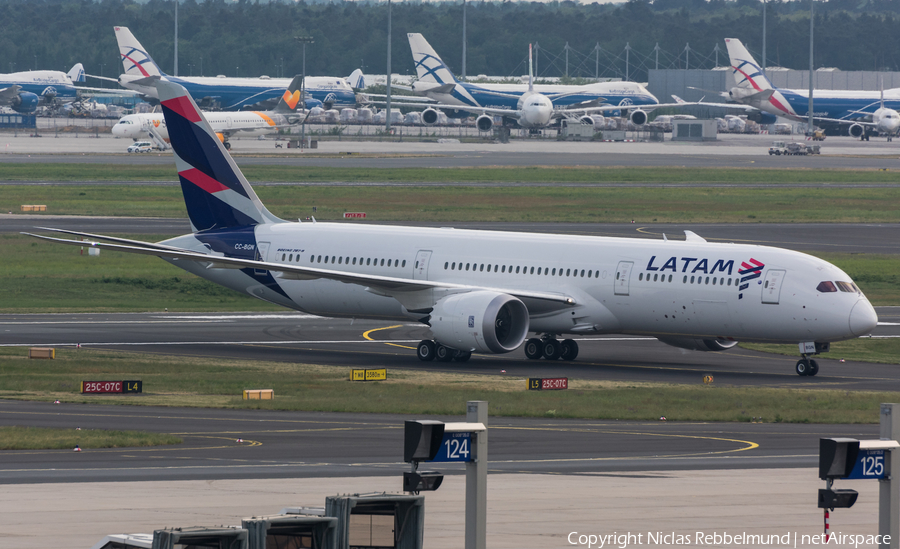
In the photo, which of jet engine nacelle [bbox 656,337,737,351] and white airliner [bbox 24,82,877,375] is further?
jet engine nacelle [bbox 656,337,737,351]

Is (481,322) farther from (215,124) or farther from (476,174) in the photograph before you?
(215,124)

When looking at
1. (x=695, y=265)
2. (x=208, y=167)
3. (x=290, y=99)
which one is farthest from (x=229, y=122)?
(x=695, y=265)

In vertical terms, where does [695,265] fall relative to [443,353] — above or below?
above

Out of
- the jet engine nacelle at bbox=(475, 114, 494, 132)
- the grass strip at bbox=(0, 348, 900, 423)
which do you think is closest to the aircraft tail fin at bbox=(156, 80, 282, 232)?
the grass strip at bbox=(0, 348, 900, 423)

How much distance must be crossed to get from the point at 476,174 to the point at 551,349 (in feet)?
277

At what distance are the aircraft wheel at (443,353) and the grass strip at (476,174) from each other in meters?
75.2

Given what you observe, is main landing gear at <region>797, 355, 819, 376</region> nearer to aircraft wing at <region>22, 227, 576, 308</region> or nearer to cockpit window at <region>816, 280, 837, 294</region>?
cockpit window at <region>816, 280, 837, 294</region>

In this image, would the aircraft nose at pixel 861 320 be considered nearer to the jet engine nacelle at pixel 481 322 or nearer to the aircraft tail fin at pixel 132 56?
the jet engine nacelle at pixel 481 322

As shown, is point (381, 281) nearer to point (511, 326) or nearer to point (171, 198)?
point (511, 326)

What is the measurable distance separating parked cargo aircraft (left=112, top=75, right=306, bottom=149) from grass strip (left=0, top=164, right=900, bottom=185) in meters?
29.5

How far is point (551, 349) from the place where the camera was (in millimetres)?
46156

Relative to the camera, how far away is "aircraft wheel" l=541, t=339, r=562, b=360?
46094mm

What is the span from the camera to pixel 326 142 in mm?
194375

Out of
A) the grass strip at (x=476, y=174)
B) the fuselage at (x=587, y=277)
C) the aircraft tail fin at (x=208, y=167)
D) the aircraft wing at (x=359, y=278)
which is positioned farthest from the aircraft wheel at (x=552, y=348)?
the grass strip at (x=476, y=174)
